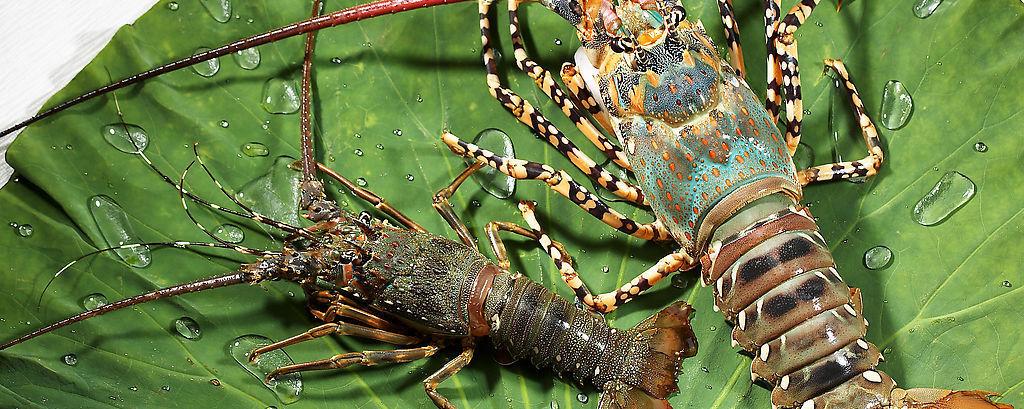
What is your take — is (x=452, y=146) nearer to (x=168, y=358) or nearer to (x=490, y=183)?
(x=490, y=183)

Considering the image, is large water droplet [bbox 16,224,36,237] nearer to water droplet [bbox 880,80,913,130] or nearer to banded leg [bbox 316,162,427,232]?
banded leg [bbox 316,162,427,232]

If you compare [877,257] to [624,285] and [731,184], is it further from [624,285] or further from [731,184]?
[624,285]

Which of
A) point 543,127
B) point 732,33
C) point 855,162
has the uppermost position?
point 732,33

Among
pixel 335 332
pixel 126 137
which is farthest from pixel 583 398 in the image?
pixel 126 137

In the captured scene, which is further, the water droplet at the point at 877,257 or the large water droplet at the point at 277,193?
the large water droplet at the point at 277,193

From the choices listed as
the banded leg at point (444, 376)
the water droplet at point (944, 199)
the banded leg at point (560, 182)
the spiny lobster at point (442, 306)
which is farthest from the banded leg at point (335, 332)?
the water droplet at point (944, 199)

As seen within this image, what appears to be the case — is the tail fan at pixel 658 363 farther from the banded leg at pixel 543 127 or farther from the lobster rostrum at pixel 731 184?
the banded leg at pixel 543 127

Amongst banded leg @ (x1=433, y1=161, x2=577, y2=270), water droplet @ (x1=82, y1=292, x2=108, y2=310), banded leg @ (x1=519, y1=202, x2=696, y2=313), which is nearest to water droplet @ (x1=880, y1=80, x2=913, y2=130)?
banded leg @ (x1=519, y1=202, x2=696, y2=313)
